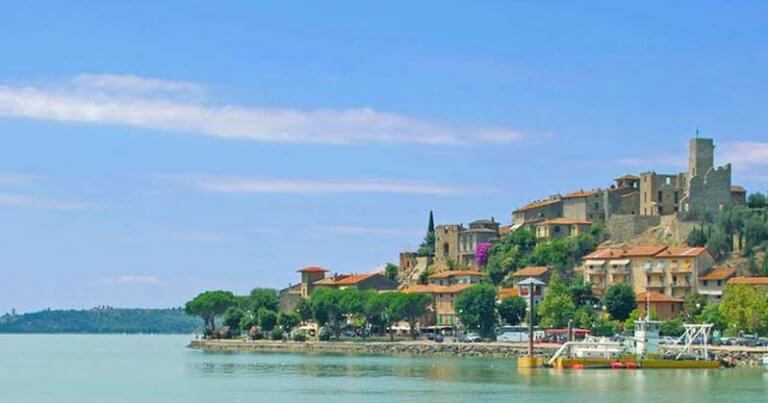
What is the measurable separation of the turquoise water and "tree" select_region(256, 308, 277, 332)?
29948 millimetres

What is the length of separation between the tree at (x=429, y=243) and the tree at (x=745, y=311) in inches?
1866

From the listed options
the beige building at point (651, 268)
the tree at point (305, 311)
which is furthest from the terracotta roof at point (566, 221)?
the tree at point (305, 311)

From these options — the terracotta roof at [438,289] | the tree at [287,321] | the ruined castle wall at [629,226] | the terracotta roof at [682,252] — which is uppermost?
the ruined castle wall at [629,226]

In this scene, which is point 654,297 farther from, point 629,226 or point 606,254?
point 629,226

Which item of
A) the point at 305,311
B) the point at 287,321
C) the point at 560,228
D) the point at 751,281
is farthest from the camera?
the point at 287,321

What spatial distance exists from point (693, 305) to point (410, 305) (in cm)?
2171

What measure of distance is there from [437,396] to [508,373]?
52.3ft

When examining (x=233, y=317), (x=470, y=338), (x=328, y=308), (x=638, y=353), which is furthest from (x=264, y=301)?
(x=638, y=353)

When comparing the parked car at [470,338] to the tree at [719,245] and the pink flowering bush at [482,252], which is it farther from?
the tree at [719,245]

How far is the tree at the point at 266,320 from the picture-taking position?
128625mm

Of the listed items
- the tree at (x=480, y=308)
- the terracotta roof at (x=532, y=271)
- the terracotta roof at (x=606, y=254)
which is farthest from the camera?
the terracotta roof at (x=532, y=271)

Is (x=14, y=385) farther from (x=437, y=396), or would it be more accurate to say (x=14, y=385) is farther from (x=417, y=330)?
(x=417, y=330)

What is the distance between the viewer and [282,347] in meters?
121

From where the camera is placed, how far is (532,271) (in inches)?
4729
